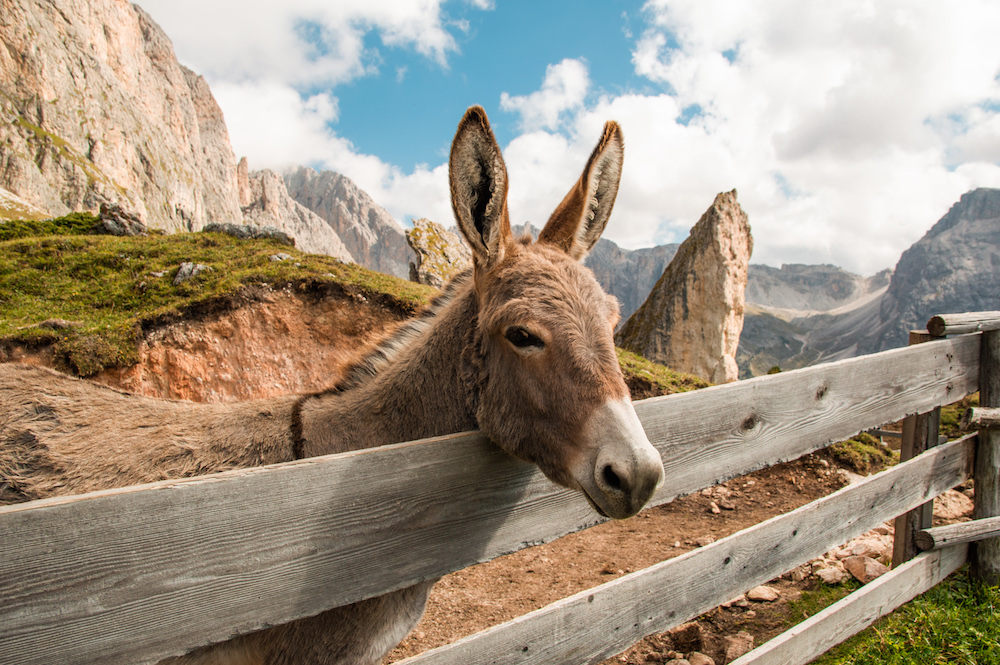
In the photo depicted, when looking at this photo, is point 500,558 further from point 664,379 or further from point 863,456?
point 863,456

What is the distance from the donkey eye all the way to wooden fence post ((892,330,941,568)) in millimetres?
3418

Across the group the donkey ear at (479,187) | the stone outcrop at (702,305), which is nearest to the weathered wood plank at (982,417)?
the donkey ear at (479,187)

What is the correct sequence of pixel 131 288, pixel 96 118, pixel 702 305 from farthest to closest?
pixel 96 118 < pixel 702 305 < pixel 131 288

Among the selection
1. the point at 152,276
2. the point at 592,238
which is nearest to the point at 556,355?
the point at 592,238

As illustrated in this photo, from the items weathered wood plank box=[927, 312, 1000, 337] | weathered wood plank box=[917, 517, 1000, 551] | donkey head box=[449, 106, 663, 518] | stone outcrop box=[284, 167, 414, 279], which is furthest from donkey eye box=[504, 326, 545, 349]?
stone outcrop box=[284, 167, 414, 279]

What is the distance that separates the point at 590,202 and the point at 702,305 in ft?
69.3

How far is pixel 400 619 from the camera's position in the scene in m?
2.27

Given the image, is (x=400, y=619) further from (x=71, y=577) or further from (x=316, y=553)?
(x=71, y=577)

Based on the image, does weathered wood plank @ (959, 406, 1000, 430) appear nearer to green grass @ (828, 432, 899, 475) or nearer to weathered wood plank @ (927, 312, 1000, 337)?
weathered wood plank @ (927, 312, 1000, 337)

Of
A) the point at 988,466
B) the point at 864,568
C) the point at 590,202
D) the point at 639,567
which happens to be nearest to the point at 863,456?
the point at 864,568

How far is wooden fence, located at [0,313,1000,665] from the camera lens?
107 cm

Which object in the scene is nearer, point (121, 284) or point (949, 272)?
point (121, 284)

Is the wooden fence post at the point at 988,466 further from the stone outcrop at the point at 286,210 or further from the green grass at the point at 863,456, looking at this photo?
the stone outcrop at the point at 286,210

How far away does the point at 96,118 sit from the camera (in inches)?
2847
